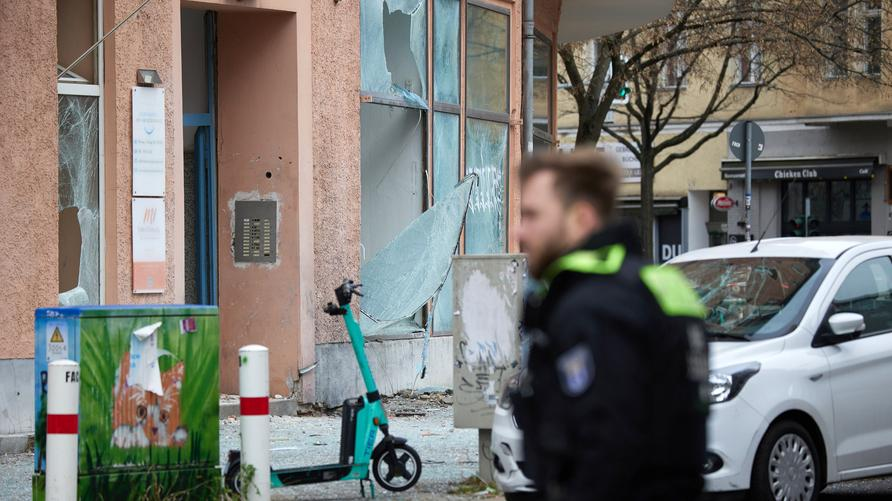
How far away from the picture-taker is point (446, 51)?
1442cm

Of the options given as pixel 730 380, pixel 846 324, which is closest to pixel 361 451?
pixel 730 380

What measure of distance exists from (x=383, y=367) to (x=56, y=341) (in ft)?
21.3

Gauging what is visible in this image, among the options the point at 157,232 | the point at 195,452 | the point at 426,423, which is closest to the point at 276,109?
the point at 157,232

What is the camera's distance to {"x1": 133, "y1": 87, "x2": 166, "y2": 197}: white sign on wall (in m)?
10.7

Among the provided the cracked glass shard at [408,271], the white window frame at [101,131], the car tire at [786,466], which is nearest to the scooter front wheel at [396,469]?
the car tire at [786,466]

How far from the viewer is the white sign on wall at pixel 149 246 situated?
35.1 ft

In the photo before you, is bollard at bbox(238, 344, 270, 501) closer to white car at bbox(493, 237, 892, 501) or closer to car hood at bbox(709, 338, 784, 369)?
white car at bbox(493, 237, 892, 501)

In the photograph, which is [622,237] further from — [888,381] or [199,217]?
[199,217]

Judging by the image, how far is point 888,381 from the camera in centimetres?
808

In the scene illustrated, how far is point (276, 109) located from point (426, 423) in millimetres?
2890

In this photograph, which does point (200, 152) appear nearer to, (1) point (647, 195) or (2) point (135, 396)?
(2) point (135, 396)

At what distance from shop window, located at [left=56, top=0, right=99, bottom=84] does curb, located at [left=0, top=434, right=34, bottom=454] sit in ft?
8.58

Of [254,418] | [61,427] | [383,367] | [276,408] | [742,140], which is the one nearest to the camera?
[61,427]

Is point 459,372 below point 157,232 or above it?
below
